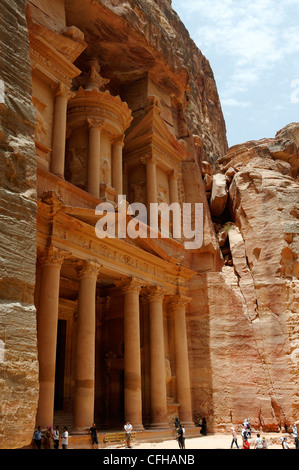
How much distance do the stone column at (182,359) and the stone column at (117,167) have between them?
643 centimetres

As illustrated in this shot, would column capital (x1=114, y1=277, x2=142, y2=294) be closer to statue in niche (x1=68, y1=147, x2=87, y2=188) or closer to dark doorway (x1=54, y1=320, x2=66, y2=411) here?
dark doorway (x1=54, y1=320, x2=66, y2=411)

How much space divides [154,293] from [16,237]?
49.3ft

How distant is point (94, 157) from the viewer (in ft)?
65.3

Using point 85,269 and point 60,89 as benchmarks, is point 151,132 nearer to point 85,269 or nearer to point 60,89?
point 60,89

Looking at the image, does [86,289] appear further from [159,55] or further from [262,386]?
[159,55]

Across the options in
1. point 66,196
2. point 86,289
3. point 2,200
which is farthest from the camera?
point 66,196

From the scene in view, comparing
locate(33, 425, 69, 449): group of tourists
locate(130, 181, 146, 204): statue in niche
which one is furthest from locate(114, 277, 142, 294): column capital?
locate(130, 181, 146, 204): statue in niche

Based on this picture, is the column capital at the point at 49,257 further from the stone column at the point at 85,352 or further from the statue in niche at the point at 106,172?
the statue in niche at the point at 106,172

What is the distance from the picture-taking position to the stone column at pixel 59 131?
17.4m

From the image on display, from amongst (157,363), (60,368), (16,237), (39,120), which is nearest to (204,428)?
(157,363)

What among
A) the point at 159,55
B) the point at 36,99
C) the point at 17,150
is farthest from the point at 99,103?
the point at 17,150

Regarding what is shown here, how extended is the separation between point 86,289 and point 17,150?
35.6 feet

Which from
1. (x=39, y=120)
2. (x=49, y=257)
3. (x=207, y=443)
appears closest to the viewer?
(x=49, y=257)

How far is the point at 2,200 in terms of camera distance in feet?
16.0
